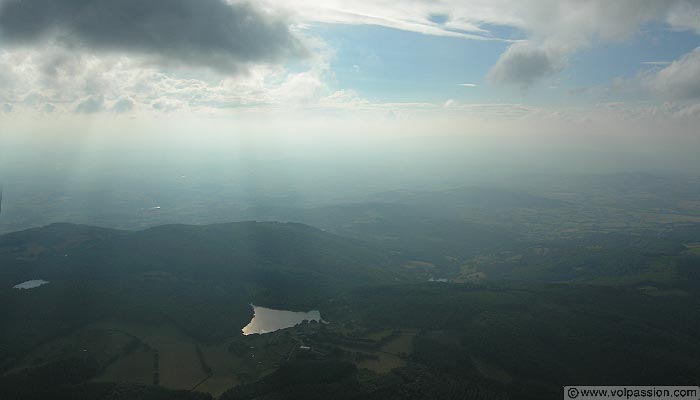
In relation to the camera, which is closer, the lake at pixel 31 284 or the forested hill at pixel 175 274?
the forested hill at pixel 175 274

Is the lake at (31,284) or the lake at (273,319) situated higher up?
the lake at (31,284)

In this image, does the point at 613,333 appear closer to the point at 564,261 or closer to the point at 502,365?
the point at 502,365

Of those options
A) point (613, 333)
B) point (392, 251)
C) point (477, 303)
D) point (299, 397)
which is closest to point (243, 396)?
point (299, 397)

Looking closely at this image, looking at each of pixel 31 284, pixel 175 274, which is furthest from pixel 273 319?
pixel 31 284

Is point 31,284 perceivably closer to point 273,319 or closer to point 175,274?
point 175,274

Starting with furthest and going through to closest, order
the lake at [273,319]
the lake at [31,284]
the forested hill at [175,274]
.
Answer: the lake at [31,284] < the lake at [273,319] < the forested hill at [175,274]

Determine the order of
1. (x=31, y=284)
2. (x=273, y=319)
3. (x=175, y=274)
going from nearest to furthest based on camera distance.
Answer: (x=273, y=319) < (x=31, y=284) < (x=175, y=274)

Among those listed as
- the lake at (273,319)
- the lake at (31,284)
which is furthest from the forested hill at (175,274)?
the lake at (273,319)

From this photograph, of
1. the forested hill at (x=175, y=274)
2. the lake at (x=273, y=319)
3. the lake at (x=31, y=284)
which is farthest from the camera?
the lake at (x=31, y=284)

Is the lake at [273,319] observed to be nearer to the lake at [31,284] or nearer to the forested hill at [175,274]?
the forested hill at [175,274]

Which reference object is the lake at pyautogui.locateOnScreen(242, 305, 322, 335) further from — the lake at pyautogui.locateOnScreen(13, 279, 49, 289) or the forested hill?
the lake at pyautogui.locateOnScreen(13, 279, 49, 289)
